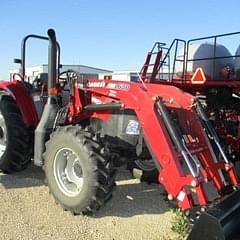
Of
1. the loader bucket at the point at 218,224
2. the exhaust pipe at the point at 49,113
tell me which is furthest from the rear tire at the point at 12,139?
the loader bucket at the point at 218,224

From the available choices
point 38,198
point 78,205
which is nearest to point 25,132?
point 38,198

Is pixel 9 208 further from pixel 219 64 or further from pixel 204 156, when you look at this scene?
pixel 219 64

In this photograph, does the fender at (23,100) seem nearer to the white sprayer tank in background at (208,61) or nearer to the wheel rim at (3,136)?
the wheel rim at (3,136)

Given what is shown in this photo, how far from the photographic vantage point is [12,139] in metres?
6.39

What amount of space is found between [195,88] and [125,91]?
15.7ft

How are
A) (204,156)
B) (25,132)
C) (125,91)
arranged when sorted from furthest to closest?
(25,132) < (125,91) < (204,156)

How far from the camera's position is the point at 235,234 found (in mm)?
3539

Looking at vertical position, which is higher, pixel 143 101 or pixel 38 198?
pixel 143 101

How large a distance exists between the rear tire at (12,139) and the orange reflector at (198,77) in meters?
4.17

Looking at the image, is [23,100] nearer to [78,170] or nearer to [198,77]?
[78,170]

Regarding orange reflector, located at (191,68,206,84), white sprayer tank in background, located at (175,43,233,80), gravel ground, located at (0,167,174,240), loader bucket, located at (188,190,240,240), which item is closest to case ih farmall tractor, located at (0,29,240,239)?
loader bucket, located at (188,190,240,240)

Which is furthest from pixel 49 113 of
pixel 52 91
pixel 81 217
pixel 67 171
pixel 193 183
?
pixel 193 183

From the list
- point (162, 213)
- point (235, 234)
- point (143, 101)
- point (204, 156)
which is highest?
point (143, 101)

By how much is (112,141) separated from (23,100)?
1557mm
